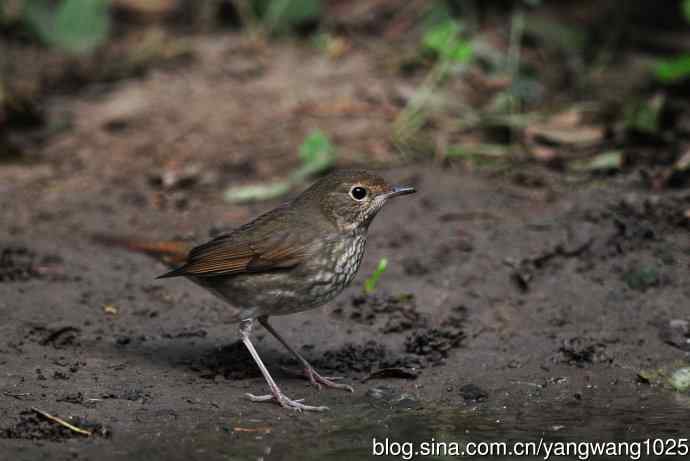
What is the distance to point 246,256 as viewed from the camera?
5645 mm

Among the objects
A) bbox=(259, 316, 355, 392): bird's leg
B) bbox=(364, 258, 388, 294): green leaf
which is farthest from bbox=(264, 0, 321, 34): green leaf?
bbox=(259, 316, 355, 392): bird's leg

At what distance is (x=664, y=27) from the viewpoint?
1013cm

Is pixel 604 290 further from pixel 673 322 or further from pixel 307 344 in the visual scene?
pixel 307 344

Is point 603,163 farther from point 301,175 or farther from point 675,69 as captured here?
point 301,175

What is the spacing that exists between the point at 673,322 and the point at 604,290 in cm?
54

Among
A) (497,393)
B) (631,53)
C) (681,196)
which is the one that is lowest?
(497,393)

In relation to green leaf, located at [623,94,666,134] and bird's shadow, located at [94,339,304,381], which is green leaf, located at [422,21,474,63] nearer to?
green leaf, located at [623,94,666,134]

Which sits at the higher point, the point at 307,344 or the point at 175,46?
the point at 175,46

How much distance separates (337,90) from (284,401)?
507 cm

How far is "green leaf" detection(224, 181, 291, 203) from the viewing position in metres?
8.19

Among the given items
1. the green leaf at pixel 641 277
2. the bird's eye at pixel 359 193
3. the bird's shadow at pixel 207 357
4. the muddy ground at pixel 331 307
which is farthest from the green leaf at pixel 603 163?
the bird's shadow at pixel 207 357

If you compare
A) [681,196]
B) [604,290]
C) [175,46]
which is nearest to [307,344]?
[604,290]

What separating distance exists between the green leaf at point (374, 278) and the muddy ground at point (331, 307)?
0.07 meters

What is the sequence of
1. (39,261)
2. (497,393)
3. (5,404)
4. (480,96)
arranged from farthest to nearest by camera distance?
(480,96)
(39,261)
(497,393)
(5,404)
